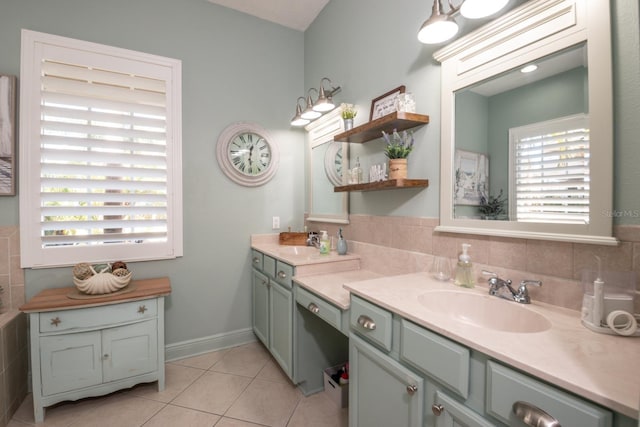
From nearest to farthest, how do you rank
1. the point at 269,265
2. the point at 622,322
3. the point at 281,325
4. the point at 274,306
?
the point at 622,322 → the point at 281,325 → the point at 274,306 → the point at 269,265

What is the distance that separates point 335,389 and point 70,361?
167cm

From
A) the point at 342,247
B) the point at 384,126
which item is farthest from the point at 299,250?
the point at 384,126

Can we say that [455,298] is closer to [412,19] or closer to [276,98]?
[412,19]

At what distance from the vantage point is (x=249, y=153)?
2.77 m

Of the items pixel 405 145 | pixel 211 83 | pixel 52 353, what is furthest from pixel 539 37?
pixel 52 353

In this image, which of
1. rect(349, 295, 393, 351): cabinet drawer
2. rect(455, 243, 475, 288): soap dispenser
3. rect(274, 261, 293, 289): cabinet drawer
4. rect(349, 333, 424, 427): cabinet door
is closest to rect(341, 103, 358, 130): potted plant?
rect(274, 261, 293, 289): cabinet drawer

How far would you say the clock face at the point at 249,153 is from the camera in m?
2.69

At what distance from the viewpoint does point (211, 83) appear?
2602 mm

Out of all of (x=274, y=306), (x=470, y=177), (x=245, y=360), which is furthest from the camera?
(x=245, y=360)

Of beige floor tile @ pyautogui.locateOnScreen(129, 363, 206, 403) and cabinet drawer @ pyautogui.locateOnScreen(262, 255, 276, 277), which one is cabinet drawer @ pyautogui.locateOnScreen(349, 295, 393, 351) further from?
beige floor tile @ pyautogui.locateOnScreen(129, 363, 206, 403)

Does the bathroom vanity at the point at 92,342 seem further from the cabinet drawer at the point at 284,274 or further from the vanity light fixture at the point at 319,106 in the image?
the vanity light fixture at the point at 319,106

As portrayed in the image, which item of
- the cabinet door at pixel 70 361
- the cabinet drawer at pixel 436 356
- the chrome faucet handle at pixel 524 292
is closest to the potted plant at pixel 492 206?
the chrome faucet handle at pixel 524 292

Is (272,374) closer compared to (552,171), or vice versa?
(552,171)

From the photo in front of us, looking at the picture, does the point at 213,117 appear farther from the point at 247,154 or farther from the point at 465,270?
the point at 465,270
